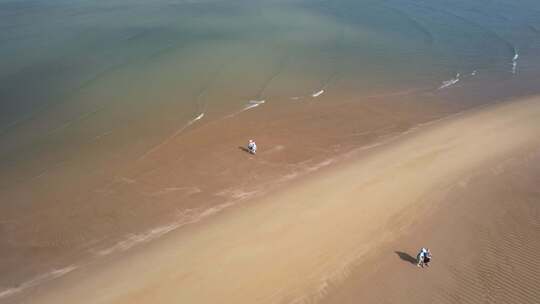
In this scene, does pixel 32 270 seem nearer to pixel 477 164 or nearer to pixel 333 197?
pixel 333 197

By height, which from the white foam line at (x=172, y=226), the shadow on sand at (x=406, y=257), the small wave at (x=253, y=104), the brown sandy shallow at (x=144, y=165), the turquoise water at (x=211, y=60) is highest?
the turquoise water at (x=211, y=60)

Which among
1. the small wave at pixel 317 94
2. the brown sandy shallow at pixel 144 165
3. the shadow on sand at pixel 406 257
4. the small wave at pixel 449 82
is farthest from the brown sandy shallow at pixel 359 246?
the small wave at pixel 449 82

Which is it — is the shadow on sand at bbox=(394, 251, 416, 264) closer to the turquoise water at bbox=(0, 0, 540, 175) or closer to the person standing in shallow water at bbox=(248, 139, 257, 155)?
the person standing in shallow water at bbox=(248, 139, 257, 155)

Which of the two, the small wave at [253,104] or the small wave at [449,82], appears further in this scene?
the small wave at [449,82]

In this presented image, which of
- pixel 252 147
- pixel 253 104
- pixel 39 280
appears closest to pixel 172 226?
pixel 39 280

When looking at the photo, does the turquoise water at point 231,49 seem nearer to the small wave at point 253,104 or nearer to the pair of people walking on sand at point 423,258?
the small wave at point 253,104

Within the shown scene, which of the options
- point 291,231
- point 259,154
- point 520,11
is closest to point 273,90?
point 259,154

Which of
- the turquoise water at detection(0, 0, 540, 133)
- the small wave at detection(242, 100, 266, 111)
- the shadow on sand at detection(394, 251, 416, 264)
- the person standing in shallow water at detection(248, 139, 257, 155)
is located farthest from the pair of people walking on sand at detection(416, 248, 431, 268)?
the turquoise water at detection(0, 0, 540, 133)
